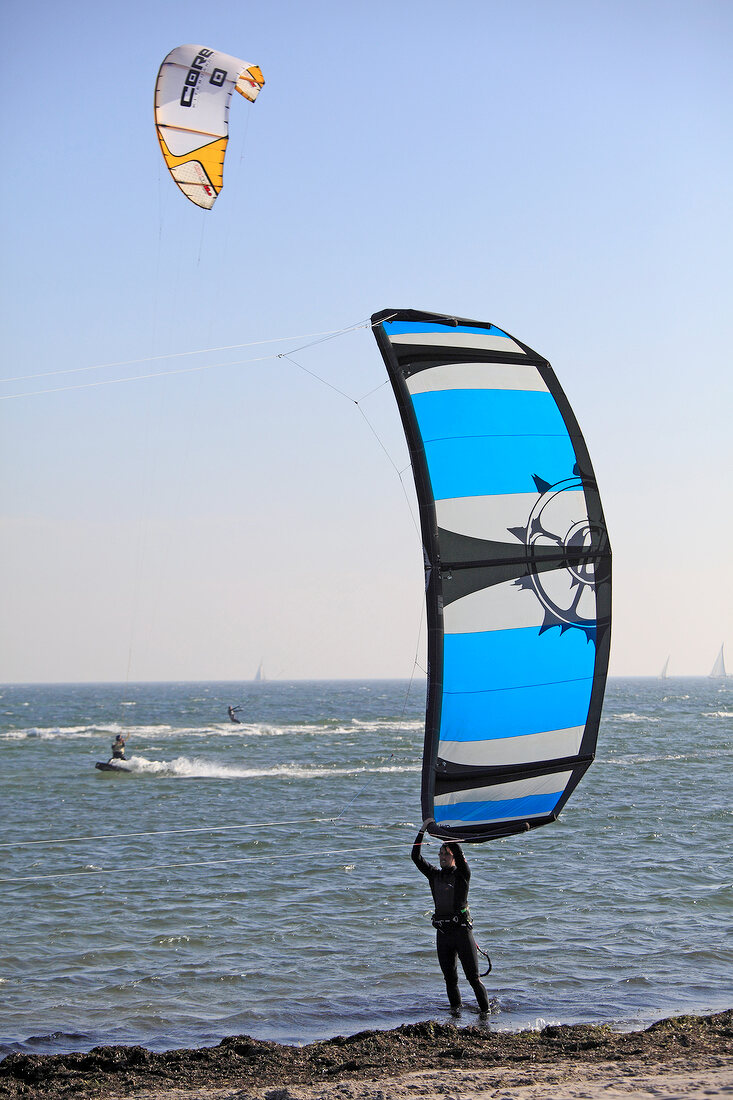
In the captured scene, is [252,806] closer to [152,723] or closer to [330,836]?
[330,836]

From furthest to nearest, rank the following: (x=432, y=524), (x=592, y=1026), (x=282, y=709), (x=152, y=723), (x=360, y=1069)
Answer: (x=282, y=709) → (x=152, y=723) → (x=592, y=1026) → (x=432, y=524) → (x=360, y=1069)

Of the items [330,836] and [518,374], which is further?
[330,836]

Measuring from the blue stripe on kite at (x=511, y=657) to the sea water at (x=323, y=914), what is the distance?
2504mm

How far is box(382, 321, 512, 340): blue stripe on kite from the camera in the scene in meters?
6.17

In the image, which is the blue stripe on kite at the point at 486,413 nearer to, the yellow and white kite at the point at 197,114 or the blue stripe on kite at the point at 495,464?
the blue stripe on kite at the point at 495,464

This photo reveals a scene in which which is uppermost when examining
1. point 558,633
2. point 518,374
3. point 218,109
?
point 218,109

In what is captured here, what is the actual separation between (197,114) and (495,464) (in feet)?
17.2

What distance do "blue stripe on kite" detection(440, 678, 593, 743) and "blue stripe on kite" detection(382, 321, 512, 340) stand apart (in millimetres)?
2328

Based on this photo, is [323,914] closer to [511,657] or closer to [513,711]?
[513,711]

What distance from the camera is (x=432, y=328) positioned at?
6.24 metres

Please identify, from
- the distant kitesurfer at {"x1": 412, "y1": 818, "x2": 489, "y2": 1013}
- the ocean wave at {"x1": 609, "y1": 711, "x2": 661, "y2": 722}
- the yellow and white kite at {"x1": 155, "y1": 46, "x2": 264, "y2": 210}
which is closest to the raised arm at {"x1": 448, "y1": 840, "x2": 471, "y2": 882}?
the distant kitesurfer at {"x1": 412, "y1": 818, "x2": 489, "y2": 1013}

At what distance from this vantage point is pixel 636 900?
33.6ft

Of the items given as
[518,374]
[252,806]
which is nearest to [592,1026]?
[518,374]

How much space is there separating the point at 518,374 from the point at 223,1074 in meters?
4.65
